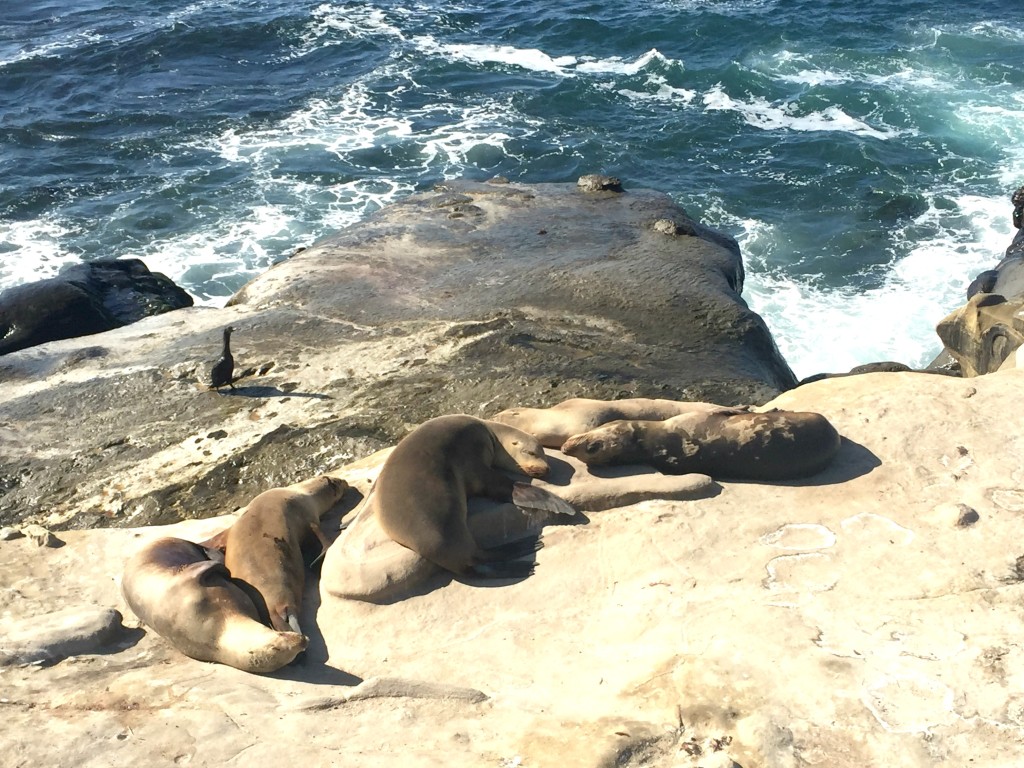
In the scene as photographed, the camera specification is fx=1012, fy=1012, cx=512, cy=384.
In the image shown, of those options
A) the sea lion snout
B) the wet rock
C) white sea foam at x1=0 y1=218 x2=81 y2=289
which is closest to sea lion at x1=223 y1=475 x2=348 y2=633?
the sea lion snout

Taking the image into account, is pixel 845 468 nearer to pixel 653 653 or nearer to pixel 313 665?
pixel 653 653

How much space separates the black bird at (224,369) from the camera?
27.9 feet

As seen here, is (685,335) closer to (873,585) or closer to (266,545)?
(873,585)

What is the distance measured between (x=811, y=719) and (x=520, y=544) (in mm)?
2066

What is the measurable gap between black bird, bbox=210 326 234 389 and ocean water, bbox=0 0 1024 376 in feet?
22.8

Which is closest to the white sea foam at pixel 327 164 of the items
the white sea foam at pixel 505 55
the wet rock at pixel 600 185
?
the white sea foam at pixel 505 55

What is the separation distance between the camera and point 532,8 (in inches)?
1143

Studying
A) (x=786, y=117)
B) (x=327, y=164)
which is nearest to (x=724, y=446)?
(x=327, y=164)

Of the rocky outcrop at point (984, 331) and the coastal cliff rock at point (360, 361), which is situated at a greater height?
the coastal cliff rock at point (360, 361)

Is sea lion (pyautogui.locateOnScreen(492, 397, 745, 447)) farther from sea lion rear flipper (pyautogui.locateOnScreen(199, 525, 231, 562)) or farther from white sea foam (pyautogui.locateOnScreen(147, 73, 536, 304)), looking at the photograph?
white sea foam (pyautogui.locateOnScreen(147, 73, 536, 304))

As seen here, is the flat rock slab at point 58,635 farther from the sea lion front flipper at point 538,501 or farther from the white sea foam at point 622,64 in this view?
the white sea foam at point 622,64

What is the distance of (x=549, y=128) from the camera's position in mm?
21281

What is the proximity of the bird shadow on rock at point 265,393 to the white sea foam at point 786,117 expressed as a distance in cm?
1583

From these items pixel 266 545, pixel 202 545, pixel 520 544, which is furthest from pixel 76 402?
pixel 520 544
